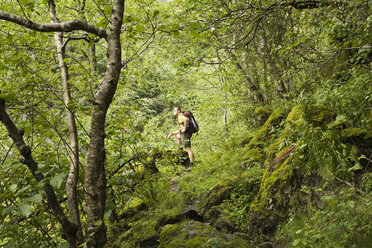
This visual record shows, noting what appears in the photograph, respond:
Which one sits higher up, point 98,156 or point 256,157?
point 98,156

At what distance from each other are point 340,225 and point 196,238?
197cm

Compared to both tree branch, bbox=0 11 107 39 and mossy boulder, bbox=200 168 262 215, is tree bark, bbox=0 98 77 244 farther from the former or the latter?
mossy boulder, bbox=200 168 262 215

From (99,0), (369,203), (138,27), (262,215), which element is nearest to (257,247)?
(262,215)

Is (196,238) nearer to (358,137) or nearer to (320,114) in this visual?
(358,137)

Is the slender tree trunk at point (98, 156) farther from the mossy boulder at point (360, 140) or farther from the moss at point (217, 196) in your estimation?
the moss at point (217, 196)

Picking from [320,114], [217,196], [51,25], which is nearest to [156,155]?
[217,196]

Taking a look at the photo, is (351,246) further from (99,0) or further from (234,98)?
(234,98)

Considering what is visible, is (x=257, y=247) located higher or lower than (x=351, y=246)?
lower

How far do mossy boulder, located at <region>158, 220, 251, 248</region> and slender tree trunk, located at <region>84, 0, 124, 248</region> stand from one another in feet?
5.62

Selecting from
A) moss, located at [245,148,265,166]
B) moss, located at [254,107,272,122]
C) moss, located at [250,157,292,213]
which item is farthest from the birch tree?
moss, located at [254,107,272,122]

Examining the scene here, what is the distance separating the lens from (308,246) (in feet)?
9.09

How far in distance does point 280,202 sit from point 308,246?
116cm

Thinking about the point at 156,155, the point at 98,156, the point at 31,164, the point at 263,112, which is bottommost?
the point at 263,112

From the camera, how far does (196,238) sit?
371 centimetres
